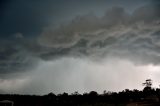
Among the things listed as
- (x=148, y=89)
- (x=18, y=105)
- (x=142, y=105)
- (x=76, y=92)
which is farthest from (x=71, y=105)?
(x=148, y=89)

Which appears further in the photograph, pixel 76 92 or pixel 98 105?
pixel 76 92

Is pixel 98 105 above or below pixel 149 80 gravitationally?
below

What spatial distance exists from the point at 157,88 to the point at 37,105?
50301mm

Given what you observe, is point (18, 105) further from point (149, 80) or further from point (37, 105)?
point (149, 80)

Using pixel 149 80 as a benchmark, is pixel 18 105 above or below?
below

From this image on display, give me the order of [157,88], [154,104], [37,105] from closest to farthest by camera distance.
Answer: [154,104] < [37,105] < [157,88]

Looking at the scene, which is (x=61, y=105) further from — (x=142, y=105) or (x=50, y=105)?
(x=142, y=105)

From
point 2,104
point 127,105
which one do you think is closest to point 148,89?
point 127,105

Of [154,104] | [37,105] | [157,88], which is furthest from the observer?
→ [157,88]

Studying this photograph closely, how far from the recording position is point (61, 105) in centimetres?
5803

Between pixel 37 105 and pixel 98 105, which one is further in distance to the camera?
pixel 37 105

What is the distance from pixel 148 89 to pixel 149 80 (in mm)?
4667

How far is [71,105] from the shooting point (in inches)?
2263

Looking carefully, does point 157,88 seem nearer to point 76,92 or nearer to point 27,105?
point 76,92
